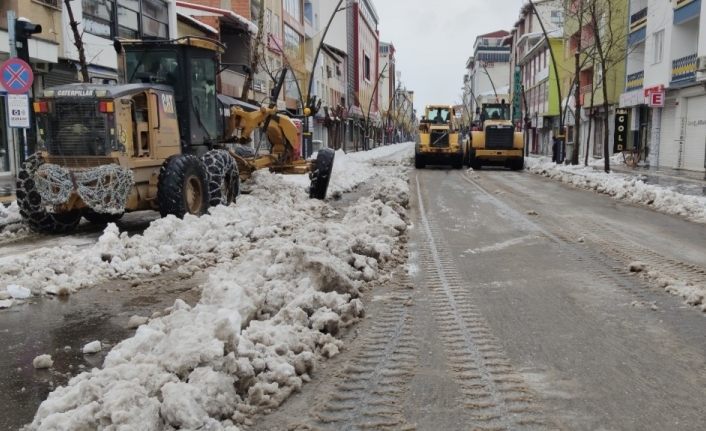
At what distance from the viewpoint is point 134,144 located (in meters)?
10.0

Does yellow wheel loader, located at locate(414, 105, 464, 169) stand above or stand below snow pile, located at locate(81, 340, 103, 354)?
above

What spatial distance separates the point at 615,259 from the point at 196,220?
540 cm

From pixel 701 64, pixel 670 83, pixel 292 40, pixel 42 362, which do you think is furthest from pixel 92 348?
pixel 292 40

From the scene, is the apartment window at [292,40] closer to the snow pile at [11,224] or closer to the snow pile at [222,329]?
the snow pile at [11,224]

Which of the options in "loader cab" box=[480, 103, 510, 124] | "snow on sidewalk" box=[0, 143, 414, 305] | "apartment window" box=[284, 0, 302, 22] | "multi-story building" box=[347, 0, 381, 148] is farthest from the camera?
"multi-story building" box=[347, 0, 381, 148]

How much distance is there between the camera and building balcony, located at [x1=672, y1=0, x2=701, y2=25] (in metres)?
27.6

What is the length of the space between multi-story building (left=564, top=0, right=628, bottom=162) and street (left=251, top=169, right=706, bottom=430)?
75.3ft

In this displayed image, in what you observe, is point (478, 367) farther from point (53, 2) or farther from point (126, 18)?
point (126, 18)

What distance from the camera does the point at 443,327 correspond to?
17.4ft

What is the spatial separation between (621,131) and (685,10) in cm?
900

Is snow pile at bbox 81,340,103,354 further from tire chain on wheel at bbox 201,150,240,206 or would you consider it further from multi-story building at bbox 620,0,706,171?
multi-story building at bbox 620,0,706,171

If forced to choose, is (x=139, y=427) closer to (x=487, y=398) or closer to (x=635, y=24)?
(x=487, y=398)

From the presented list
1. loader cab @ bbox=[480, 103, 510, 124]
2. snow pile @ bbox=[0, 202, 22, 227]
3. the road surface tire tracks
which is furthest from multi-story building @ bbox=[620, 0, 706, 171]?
snow pile @ bbox=[0, 202, 22, 227]

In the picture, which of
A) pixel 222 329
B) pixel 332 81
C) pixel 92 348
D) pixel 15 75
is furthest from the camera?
pixel 332 81
